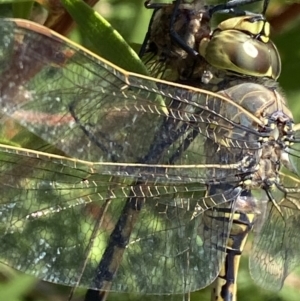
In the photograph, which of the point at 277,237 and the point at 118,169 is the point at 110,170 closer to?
the point at 118,169

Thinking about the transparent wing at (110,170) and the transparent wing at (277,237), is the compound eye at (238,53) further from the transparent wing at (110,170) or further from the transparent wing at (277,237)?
the transparent wing at (277,237)

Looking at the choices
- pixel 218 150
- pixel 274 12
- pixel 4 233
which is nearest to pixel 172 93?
pixel 218 150

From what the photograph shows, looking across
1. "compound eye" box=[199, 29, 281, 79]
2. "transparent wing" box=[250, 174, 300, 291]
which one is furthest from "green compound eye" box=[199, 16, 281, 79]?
"transparent wing" box=[250, 174, 300, 291]

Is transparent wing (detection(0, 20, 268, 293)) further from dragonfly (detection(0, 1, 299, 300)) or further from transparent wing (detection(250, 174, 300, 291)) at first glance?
transparent wing (detection(250, 174, 300, 291))

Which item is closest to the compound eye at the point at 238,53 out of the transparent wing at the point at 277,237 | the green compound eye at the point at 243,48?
the green compound eye at the point at 243,48

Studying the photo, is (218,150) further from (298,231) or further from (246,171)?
(298,231)

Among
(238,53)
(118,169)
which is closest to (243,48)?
(238,53)
